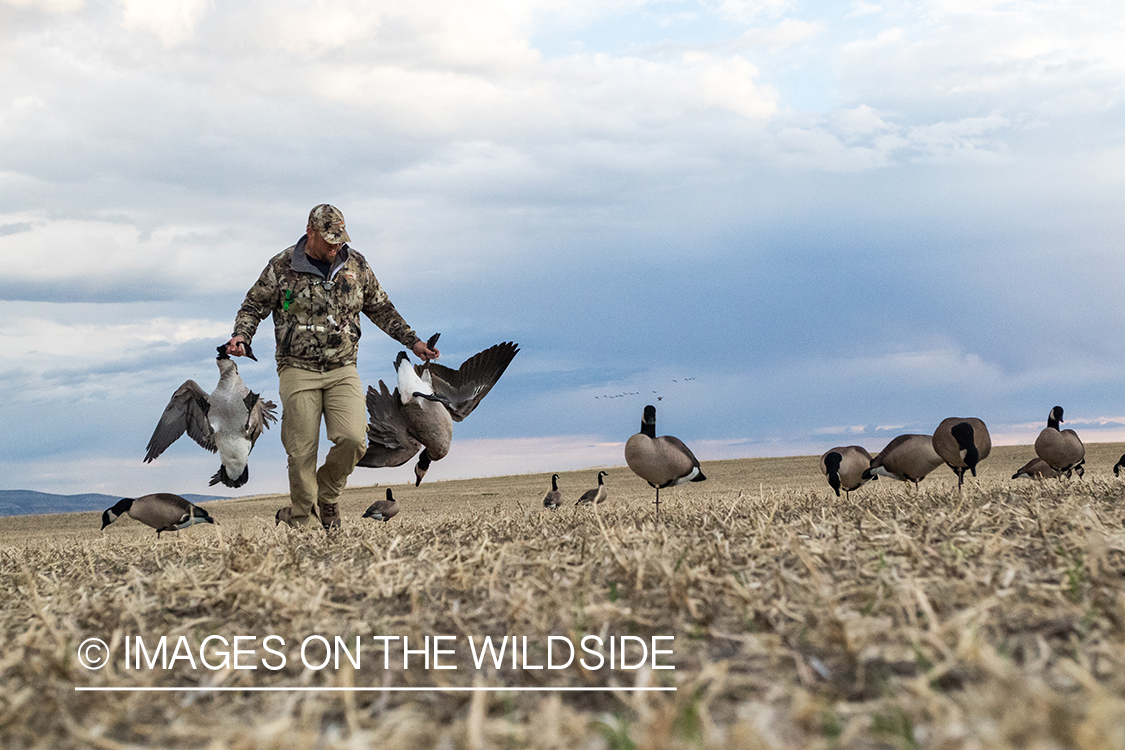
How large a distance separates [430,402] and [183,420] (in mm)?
4739

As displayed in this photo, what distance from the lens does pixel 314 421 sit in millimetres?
9164

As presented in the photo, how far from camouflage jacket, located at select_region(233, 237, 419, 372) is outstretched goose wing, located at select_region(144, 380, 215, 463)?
433cm

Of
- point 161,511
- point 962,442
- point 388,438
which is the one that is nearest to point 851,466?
point 962,442

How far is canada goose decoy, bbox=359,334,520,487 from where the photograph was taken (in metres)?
10.8

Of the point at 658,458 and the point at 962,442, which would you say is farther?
the point at 962,442

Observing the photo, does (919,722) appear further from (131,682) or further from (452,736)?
(131,682)

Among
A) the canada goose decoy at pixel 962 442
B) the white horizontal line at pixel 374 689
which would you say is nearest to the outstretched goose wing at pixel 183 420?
the white horizontal line at pixel 374 689

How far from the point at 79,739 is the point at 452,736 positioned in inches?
Answer: 51.9

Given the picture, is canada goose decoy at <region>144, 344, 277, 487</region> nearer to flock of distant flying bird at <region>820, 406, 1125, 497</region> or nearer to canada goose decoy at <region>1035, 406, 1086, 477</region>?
flock of distant flying bird at <region>820, 406, 1125, 497</region>

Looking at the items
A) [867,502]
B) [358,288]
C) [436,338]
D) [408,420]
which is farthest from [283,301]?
[867,502]

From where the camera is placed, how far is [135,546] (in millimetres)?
7973

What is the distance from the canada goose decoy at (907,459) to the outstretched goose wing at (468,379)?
6.81 m

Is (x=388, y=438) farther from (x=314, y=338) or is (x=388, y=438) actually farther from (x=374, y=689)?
(x=374, y=689)

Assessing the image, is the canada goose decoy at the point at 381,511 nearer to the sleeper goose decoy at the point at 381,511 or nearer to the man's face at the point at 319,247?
the sleeper goose decoy at the point at 381,511
